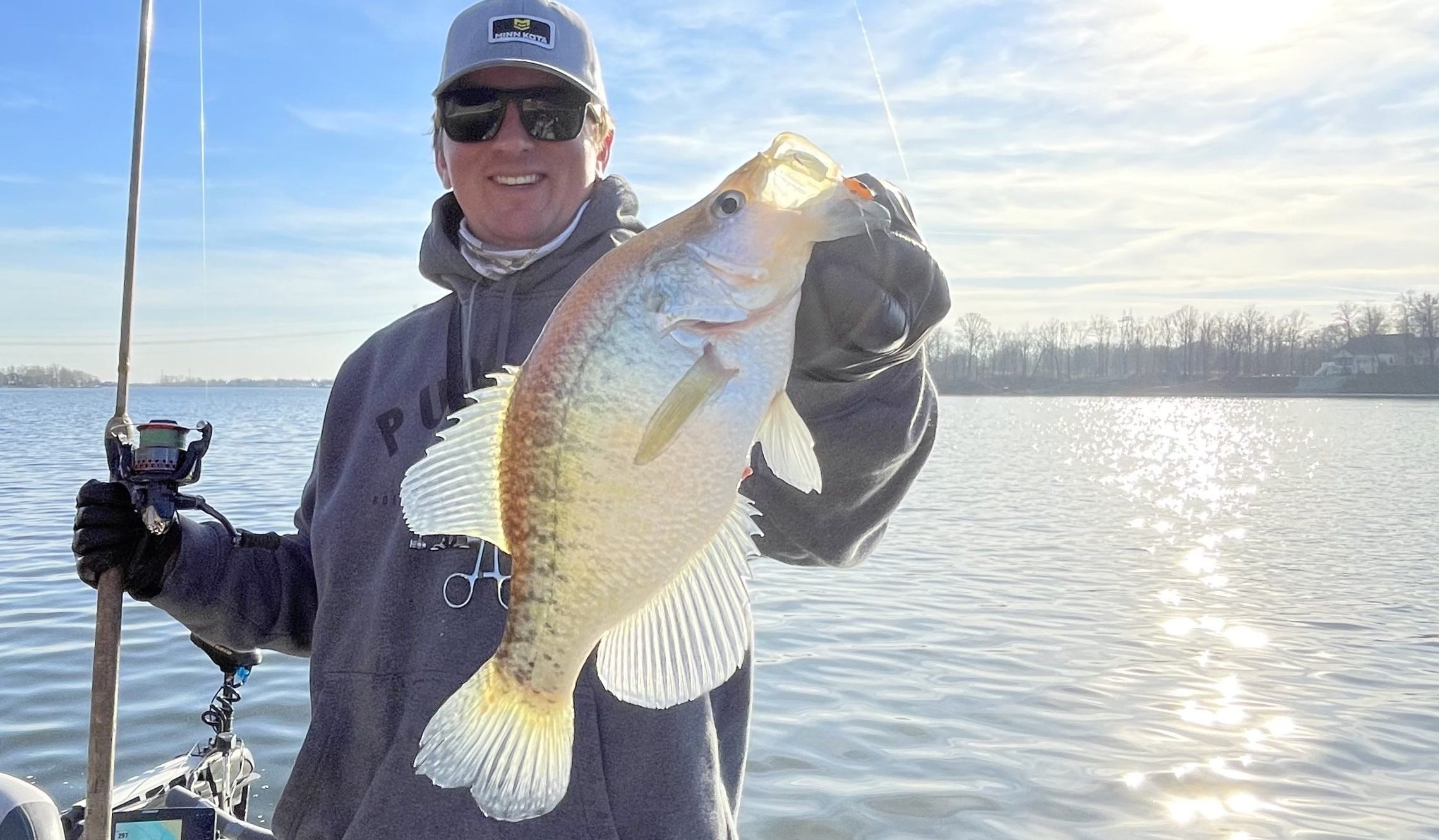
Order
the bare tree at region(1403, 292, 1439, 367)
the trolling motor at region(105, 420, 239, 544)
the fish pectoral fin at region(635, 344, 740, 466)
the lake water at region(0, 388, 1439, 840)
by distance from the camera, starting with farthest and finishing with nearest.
→ the bare tree at region(1403, 292, 1439, 367), the lake water at region(0, 388, 1439, 840), the trolling motor at region(105, 420, 239, 544), the fish pectoral fin at region(635, 344, 740, 466)

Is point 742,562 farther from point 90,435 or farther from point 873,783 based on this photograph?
point 90,435

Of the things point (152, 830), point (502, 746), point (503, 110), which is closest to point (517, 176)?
point (503, 110)

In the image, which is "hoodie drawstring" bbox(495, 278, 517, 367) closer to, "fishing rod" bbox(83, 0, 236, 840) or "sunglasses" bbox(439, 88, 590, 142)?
"sunglasses" bbox(439, 88, 590, 142)

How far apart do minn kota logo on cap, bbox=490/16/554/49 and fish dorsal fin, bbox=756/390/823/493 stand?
1.49 metres

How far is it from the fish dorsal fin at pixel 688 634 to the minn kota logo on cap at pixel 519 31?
159 centimetres

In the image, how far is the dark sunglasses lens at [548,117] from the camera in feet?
9.06

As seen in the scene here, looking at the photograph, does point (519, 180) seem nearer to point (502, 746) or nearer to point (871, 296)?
point (871, 296)

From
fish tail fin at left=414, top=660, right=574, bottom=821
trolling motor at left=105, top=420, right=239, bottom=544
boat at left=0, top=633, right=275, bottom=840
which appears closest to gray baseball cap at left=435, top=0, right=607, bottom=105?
trolling motor at left=105, top=420, right=239, bottom=544

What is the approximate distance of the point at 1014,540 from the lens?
1648cm

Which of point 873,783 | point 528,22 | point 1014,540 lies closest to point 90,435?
point 1014,540

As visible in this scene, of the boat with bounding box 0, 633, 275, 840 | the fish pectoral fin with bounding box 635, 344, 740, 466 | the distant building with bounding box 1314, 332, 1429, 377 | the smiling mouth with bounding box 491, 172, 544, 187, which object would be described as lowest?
the boat with bounding box 0, 633, 275, 840

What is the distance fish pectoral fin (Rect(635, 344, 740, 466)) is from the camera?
63.7 inches

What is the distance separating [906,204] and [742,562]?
2.84ft

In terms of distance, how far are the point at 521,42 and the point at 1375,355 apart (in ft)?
370
